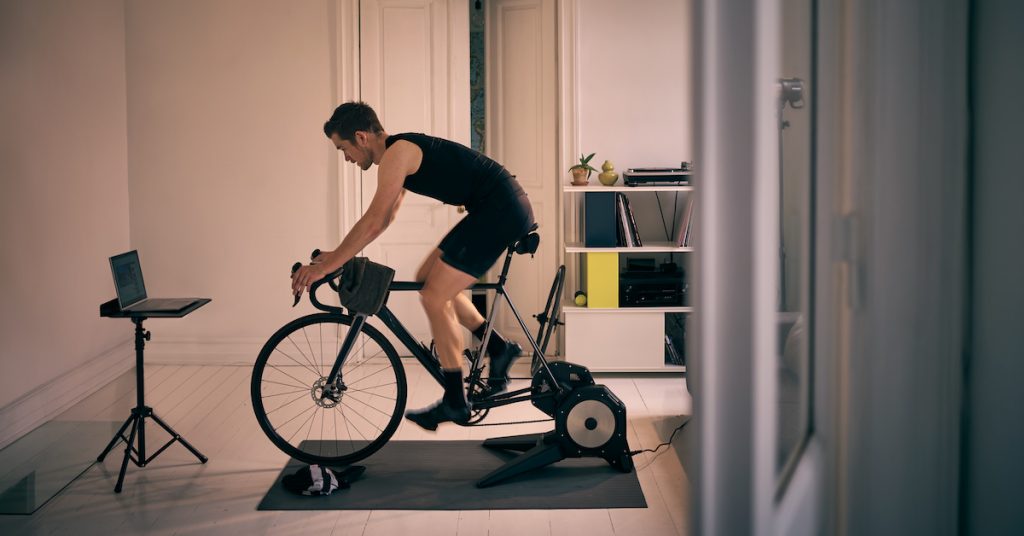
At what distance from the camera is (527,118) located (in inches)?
207

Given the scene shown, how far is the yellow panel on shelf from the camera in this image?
4.52 meters

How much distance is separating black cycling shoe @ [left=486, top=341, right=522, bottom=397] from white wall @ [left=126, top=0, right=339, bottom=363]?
2098 mm

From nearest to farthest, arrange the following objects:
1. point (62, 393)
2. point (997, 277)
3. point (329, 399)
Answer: point (997, 277), point (329, 399), point (62, 393)

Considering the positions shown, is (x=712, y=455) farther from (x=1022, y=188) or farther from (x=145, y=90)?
(x=145, y=90)

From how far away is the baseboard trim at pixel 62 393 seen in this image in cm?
363

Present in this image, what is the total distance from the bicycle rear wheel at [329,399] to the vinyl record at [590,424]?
61cm

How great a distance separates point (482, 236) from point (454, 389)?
1.88ft

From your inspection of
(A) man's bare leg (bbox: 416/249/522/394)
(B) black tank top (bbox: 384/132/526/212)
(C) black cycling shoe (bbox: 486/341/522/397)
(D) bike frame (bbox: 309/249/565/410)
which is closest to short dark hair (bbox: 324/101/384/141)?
(B) black tank top (bbox: 384/132/526/212)

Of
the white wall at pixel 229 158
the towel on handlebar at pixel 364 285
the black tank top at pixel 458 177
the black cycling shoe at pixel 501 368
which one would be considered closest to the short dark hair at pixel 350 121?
the black tank top at pixel 458 177

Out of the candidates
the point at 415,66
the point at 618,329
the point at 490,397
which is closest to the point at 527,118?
the point at 415,66

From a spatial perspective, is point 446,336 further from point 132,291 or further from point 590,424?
point 132,291

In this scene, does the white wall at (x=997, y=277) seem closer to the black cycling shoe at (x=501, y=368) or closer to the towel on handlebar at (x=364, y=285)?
the towel on handlebar at (x=364, y=285)

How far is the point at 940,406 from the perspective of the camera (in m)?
0.86

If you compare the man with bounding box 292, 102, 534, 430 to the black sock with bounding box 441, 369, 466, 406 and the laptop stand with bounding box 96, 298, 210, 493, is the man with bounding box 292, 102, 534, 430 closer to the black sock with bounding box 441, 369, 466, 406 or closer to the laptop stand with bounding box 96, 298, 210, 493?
the black sock with bounding box 441, 369, 466, 406
